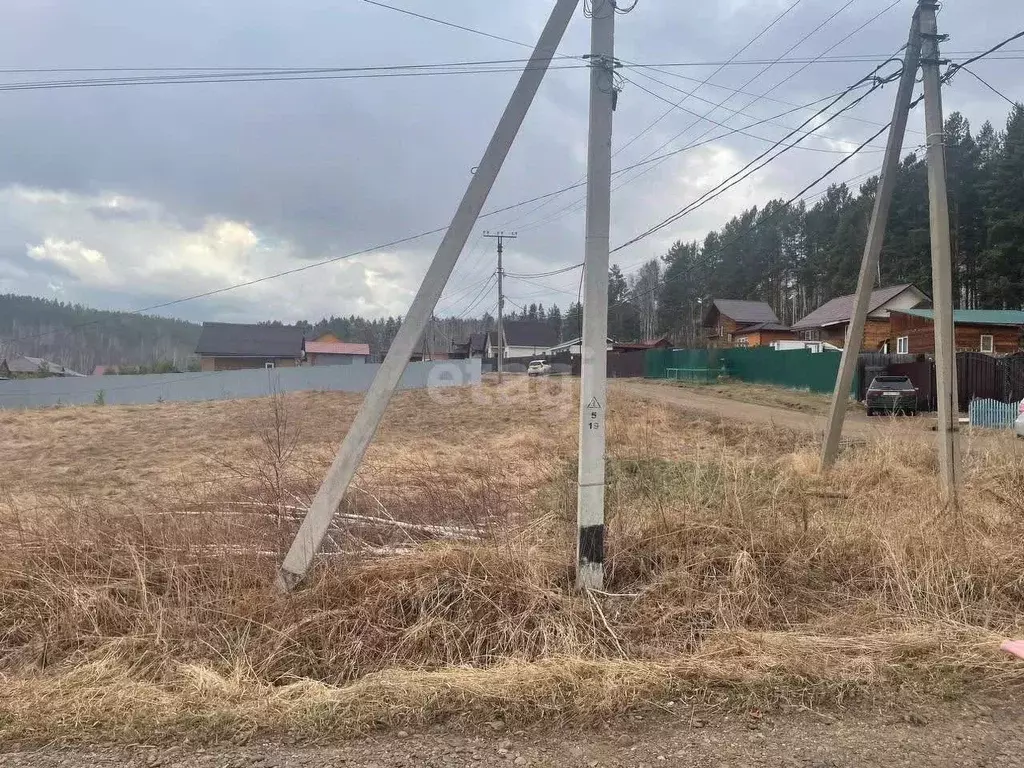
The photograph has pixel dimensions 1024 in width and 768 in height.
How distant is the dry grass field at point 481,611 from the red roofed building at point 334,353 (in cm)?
6533

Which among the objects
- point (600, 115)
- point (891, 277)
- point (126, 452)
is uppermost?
point (891, 277)

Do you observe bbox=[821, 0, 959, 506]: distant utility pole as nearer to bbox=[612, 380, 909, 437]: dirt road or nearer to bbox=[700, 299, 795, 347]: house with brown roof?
bbox=[612, 380, 909, 437]: dirt road

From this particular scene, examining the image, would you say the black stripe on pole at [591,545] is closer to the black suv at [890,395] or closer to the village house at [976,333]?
the black suv at [890,395]

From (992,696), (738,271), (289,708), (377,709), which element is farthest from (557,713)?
(738,271)

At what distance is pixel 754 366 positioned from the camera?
32.4 m

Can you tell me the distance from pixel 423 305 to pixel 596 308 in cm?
116

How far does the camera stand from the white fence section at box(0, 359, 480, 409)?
3388cm

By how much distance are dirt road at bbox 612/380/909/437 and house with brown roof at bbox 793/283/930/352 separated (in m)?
15.5

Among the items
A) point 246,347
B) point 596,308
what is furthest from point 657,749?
point 246,347

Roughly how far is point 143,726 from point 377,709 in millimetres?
971

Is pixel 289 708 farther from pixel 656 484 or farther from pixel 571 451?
Result: pixel 571 451

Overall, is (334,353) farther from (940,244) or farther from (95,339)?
(940,244)

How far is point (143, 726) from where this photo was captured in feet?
8.57

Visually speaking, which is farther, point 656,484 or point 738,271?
point 738,271
